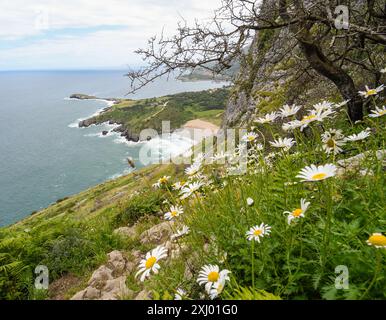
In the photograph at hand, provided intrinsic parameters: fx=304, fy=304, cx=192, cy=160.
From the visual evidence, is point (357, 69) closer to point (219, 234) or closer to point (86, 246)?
point (219, 234)

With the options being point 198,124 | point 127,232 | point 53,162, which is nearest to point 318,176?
point 127,232

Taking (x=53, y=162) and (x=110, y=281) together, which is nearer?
(x=110, y=281)

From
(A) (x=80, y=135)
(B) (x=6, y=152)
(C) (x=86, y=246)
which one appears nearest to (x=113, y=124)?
(A) (x=80, y=135)

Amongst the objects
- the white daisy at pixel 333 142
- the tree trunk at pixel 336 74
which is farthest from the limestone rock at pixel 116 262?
the tree trunk at pixel 336 74

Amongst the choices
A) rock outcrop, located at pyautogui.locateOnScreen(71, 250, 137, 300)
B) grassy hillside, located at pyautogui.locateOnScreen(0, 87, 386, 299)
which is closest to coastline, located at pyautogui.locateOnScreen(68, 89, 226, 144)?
rock outcrop, located at pyautogui.locateOnScreen(71, 250, 137, 300)

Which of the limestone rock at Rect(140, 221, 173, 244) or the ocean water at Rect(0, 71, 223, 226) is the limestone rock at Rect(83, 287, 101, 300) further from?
the ocean water at Rect(0, 71, 223, 226)

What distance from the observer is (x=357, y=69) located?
7875 mm

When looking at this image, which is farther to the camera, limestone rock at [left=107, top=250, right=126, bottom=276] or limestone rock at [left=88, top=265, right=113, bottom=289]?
limestone rock at [left=107, top=250, right=126, bottom=276]

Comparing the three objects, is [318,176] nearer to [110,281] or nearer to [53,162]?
[110,281]

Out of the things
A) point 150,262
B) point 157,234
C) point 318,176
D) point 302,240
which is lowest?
point 157,234

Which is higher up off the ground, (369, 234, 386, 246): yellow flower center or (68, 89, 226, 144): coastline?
(369, 234, 386, 246): yellow flower center

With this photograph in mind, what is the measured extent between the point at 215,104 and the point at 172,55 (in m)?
137

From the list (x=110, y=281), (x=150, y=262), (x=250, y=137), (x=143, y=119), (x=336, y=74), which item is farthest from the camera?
(x=143, y=119)

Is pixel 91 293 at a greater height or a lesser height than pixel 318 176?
lesser
